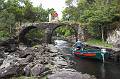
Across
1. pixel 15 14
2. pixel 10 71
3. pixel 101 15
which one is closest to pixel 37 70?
pixel 10 71

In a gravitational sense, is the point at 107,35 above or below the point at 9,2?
below

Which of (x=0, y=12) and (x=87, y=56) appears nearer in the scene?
(x=87, y=56)

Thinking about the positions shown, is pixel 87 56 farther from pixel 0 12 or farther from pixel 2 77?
pixel 0 12

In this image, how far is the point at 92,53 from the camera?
3372 centimetres

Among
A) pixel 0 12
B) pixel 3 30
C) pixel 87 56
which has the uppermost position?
pixel 0 12

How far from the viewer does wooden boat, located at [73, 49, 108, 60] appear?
32.6 meters

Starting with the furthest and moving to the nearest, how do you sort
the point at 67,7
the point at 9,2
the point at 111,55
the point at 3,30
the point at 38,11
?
the point at 38,11 → the point at 67,7 → the point at 9,2 → the point at 3,30 → the point at 111,55

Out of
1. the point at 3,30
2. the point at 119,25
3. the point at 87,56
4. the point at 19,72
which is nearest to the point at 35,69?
Result: the point at 19,72

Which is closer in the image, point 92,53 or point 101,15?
point 92,53

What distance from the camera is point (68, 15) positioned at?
257 feet

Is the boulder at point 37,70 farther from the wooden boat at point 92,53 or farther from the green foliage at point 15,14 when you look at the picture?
the green foliage at point 15,14

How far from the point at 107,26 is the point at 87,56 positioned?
46.8ft

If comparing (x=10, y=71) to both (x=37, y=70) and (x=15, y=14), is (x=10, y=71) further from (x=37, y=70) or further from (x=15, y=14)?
(x=15, y=14)

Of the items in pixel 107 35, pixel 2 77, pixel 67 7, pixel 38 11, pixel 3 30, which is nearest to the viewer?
pixel 2 77
